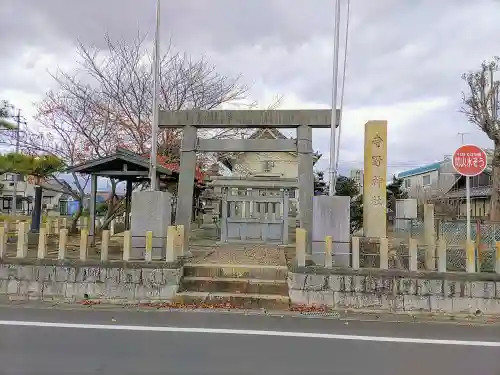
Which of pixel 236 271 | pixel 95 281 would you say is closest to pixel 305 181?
pixel 236 271

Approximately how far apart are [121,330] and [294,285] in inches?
147

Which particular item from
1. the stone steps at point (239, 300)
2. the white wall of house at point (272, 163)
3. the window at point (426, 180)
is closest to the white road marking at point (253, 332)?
the stone steps at point (239, 300)

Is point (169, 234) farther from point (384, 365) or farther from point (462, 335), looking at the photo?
point (462, 335)

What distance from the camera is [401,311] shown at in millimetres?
8859

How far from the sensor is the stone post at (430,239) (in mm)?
9742

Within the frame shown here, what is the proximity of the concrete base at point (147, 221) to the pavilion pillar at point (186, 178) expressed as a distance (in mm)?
992

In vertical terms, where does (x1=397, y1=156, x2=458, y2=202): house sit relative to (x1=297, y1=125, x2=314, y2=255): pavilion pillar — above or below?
above

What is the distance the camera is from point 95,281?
9.48 m

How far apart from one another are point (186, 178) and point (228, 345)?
610 cm

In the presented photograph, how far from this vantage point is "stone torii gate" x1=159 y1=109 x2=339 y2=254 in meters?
11.4

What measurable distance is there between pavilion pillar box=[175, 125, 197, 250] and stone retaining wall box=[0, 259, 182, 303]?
7.36 feet

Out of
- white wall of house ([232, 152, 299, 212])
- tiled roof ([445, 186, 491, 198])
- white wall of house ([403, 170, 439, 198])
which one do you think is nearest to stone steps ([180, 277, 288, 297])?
white wall of house ([232, 152, 299, 212])

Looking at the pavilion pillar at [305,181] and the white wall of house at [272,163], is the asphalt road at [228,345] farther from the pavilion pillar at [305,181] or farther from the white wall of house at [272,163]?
the white wall of house at [272,163]

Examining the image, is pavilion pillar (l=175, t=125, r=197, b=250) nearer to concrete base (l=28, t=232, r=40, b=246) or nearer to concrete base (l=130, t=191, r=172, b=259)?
concrete base (l=130, t=191, r=172, b=259)
